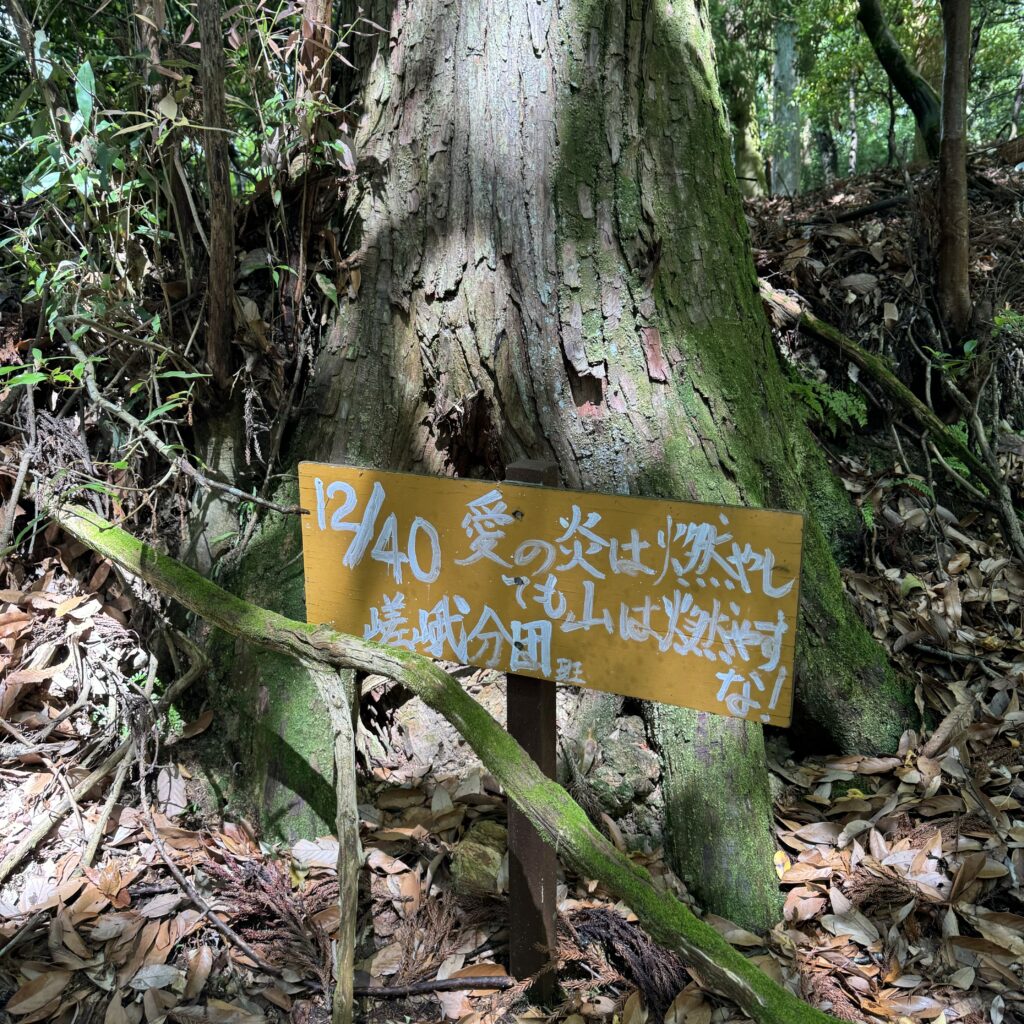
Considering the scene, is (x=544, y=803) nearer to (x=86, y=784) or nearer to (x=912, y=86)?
(x=86, y=784)

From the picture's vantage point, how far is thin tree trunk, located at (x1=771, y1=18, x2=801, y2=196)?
13703 millimetres

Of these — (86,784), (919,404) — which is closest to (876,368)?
(919,404)

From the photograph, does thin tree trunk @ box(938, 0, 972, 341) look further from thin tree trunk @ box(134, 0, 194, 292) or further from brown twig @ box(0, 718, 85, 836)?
brown twig @ box(0, 718, 85, 836)

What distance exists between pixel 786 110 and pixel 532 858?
16086 millimetres

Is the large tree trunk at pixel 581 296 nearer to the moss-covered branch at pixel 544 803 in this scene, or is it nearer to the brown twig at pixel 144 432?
the brown twig at pixel 144 432

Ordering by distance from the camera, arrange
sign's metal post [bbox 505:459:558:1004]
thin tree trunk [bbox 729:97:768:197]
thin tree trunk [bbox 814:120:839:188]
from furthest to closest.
A: thin tree trunk [bbox 814:120:839:188], thin tree trunk [bbox 729:97:768:197], sign's metal post [bbox 505:459:558:1004]

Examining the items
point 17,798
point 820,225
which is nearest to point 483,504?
point 17,798

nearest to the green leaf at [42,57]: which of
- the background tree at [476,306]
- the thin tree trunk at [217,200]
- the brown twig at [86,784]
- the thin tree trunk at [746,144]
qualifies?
the background tree at [476,306]

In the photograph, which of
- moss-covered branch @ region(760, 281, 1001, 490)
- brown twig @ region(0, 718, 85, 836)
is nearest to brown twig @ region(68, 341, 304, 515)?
brown twig @ region(0, 718, 85, 836)

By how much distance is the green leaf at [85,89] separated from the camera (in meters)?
2.17

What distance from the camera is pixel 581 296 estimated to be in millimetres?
2254

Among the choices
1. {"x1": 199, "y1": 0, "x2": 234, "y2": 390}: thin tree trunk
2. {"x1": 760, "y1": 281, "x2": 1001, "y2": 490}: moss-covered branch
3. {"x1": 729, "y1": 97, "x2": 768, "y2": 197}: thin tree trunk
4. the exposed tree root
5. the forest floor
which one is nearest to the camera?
the forest floor

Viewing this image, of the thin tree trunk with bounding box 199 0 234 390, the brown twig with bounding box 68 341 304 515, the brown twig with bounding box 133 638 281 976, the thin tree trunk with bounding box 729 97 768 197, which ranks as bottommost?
the brown twig with bounding box 133 638 281 976

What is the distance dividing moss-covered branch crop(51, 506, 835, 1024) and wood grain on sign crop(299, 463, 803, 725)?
9cm
